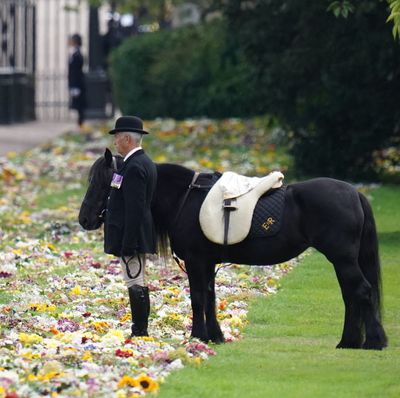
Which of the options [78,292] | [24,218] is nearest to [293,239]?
[78,292]

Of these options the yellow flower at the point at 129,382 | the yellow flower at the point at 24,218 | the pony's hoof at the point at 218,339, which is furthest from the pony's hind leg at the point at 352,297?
the yellow flower at the point at 24,218

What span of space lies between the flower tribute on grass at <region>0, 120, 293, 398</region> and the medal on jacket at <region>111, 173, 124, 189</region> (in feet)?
3.76

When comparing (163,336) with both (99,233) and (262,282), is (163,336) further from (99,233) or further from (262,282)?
(99,233)

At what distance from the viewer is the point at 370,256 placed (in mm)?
10992

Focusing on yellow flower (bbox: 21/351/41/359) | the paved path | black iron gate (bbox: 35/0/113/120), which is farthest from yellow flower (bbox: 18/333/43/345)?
black iron gate (bbox: 35/0/113/120)

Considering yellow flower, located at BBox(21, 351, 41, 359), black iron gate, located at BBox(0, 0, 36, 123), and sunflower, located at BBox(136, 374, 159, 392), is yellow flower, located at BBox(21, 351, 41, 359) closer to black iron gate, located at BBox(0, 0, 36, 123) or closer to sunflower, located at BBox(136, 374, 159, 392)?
sunflower, located at BBox(136, 374, 159, 392)

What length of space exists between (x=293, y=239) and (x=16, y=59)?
28.3m

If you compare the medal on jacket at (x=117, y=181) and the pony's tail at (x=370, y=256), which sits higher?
the medal on jacket at (x=117, y=181)

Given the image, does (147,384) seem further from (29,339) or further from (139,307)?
(139,307)

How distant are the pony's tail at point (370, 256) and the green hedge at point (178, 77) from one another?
862 inches

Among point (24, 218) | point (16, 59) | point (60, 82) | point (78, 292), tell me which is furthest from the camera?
point (60, 82)

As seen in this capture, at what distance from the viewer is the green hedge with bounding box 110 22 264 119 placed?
112 ft

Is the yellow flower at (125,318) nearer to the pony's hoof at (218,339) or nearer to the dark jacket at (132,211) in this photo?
the pony's hoof at (218,339)

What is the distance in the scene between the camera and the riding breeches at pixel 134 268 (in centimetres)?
1091
